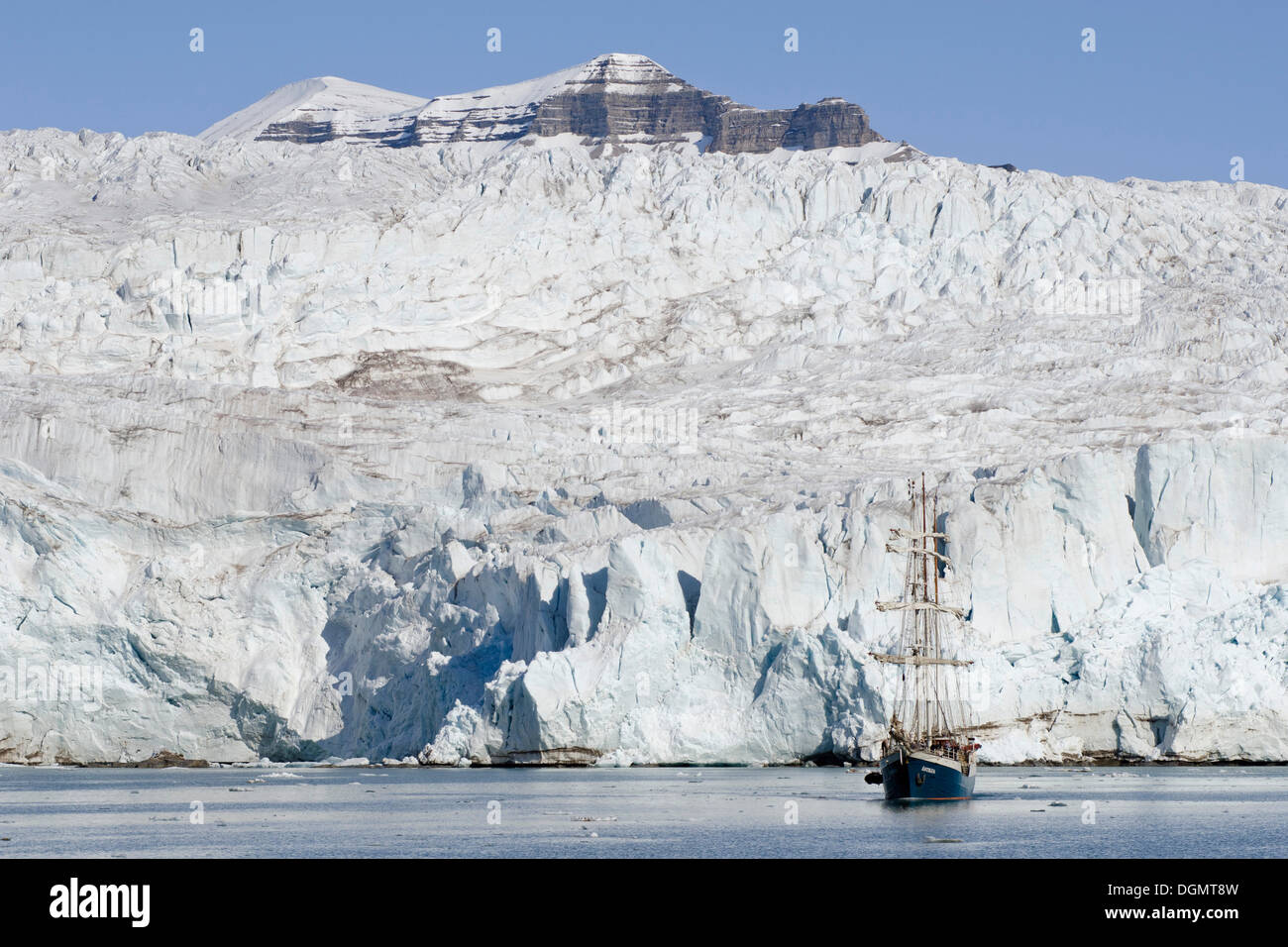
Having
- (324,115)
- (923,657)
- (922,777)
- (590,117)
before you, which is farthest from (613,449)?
(324,115)

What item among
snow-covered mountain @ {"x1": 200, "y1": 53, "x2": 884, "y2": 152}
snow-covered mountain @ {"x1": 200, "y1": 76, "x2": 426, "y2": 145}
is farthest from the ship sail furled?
snow-covered mountain @ {"x1": 200, "y1": 76, "x2": 426, "y2": 145}

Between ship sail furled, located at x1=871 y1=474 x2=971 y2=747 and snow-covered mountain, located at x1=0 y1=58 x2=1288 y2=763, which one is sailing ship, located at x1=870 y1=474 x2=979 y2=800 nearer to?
ship sail furled, located at x1=871 y1=474 x2=971 y2=747

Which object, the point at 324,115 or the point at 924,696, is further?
the point at 324,115

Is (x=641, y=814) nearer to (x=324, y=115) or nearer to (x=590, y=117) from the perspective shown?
(x=590, y=117)

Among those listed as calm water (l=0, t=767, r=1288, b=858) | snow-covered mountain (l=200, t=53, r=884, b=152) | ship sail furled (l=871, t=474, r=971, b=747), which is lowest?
calm water (l=0, t=767, r=1288, b=858)

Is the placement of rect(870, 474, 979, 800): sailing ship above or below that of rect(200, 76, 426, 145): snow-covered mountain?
below

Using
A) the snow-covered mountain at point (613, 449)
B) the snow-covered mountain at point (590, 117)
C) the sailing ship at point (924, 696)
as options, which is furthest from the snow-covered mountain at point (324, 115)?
the sailing ship at point (924, 696)
